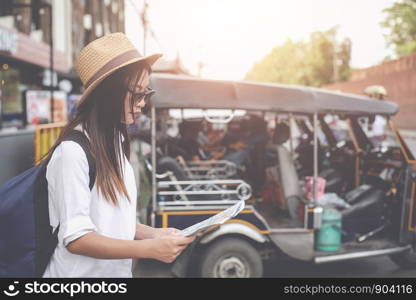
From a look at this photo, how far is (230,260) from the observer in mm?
4738

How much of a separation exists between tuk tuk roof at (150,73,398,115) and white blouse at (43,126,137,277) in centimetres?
A: 292

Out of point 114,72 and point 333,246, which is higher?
point 114,72

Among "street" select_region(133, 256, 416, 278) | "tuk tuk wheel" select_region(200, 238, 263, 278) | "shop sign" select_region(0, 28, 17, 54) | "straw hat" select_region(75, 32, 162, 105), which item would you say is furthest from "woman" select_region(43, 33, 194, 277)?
"shop sign" select_region(0, 28, 17, 54)

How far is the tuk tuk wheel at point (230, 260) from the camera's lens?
4.69m

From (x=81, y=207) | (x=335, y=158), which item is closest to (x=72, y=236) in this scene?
(x=81, y=207)

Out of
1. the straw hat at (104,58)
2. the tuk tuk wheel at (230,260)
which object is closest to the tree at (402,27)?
the tuk tuk wheel at (230,260)

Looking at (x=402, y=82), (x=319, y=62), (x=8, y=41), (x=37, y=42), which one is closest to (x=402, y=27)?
(x=402, y=82)

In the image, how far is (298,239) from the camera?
194 inches

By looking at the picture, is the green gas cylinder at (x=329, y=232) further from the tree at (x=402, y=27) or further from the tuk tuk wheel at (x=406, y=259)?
the tree at (x=402, y=27)

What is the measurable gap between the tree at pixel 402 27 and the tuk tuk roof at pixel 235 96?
44.0 metres

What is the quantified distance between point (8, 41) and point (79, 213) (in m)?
14.2

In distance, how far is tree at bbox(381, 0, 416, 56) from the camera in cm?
4517

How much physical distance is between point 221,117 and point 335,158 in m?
2.37

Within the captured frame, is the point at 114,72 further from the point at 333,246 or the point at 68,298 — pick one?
the point at 333,246
